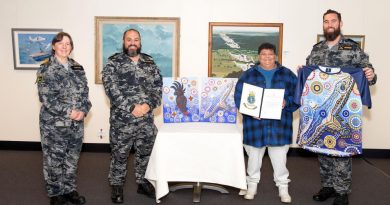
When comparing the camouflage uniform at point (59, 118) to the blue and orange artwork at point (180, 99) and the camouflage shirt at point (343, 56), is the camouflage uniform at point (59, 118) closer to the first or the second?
the blue and orange artwork at point (180, 99)

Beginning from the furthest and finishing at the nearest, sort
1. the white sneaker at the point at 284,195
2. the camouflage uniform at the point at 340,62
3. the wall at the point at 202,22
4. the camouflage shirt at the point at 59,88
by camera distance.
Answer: the wall at the point at 202,22 < the white sneaker at the point at 284,195 < the camouflage uniform at the point at 340,62 < the camouflage shirt at the point at 59,88

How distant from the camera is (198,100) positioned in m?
3.62

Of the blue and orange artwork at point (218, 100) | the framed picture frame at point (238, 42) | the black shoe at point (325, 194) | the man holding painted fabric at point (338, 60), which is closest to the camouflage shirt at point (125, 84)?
the blue and orange artwork at point (218, 100)

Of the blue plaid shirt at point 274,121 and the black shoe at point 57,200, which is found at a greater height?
the blue plaid shirt at point 274,121

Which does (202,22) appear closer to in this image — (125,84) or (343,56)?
(125,84)

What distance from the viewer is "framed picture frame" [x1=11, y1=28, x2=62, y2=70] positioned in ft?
17.1

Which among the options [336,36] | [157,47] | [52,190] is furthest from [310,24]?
[52,190]

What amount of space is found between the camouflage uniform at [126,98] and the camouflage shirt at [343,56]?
1.58 meters

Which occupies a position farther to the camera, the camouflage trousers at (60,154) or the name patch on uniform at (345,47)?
the name patch on uniform at (345,47)

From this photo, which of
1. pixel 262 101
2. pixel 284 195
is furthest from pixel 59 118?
pixel 284 195

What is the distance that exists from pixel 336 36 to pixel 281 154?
47.7 inches

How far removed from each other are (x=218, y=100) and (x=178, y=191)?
1.04 m

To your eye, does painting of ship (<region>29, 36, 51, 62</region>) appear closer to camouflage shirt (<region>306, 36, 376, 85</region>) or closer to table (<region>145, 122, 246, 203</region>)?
table (<region>145, 122, 246, 203</region>)

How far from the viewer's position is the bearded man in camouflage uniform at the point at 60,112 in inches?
123
